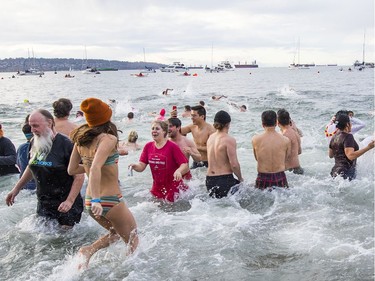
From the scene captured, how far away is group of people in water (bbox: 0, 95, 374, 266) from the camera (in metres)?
3.78

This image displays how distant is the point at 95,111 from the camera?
3697 mm

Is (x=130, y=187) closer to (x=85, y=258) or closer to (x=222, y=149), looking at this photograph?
(x=222, y=149)

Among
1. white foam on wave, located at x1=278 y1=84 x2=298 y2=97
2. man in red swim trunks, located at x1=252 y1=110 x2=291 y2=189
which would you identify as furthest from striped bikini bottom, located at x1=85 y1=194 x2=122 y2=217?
white foam on wave, located at x1=278 y1=84 x2=298 y2=97

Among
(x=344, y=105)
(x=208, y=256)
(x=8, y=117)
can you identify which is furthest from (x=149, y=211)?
(x=344, y=105)

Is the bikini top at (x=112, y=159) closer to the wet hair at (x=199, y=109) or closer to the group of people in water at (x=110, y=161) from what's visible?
the group of people in water at (x=110, y=161)

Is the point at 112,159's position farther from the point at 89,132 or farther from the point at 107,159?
the point at 89,132

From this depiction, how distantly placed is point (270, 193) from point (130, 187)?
3.06 meters

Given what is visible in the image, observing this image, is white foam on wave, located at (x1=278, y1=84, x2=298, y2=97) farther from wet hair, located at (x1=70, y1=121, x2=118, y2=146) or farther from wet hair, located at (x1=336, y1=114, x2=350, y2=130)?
wet hair, located at (x1=70, y1=121, x2=118, y2=146)

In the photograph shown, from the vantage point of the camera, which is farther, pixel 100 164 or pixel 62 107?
pixel 62 107

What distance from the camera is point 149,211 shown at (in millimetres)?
6191

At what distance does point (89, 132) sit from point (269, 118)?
3.32 meters

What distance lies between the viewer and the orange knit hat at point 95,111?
364cm

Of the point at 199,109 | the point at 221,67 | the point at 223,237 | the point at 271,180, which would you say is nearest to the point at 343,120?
the point at 271,180

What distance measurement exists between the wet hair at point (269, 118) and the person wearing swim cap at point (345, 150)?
1159 mm
